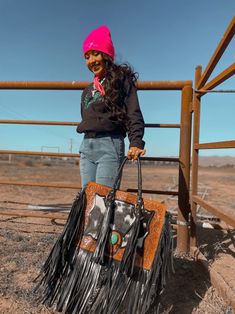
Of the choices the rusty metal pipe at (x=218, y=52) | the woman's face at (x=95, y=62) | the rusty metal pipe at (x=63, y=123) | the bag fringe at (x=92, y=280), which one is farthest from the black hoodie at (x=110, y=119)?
the rusty metal pipe at (x=63, y=123)

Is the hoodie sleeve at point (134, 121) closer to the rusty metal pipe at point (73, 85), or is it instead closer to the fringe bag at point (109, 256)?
the fringe bag at point (109, 256)

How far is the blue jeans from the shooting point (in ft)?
6.81

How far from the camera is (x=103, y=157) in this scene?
6.87 feet

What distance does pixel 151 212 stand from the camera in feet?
5.75

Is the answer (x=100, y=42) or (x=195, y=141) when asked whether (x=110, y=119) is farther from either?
(x=195, y=141)

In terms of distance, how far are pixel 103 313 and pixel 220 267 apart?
3.64 feet

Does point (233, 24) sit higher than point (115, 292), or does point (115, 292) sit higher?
point (233, 24)

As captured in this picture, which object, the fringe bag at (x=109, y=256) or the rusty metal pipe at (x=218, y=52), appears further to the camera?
the rusty metal pipe at (x=218, y=52)

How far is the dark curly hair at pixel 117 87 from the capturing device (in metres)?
2.00

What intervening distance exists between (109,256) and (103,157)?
64cm

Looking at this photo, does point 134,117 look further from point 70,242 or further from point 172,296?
point 172,296

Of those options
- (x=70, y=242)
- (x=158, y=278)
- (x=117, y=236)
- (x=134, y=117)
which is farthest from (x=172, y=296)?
(x=134, y=117)

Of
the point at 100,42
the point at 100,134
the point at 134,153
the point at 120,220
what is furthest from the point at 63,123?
the point at 120,220

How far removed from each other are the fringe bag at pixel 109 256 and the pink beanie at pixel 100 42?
865 millimetres
